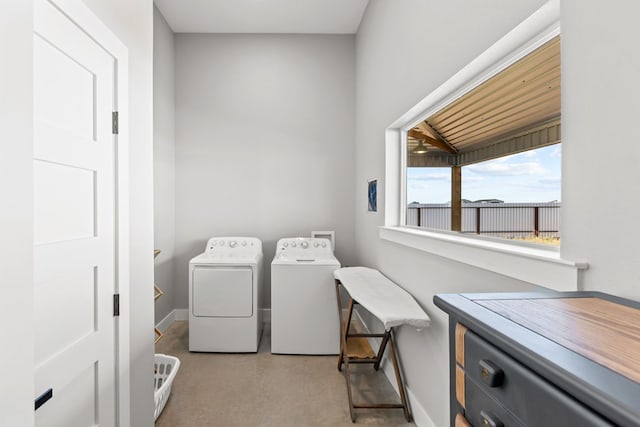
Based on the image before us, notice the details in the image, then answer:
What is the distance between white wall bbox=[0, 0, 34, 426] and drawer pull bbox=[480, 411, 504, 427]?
0.96m

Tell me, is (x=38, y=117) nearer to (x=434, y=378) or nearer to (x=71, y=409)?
(x=71, y=409)

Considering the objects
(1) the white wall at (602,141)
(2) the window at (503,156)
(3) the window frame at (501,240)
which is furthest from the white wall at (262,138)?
(1) the white wall at (602,141)

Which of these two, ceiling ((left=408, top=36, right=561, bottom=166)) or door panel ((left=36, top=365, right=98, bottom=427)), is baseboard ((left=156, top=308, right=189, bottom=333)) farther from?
ceiling ((left=408, top=36, right=561, bottom=166))

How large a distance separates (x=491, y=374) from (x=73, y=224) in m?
1.33

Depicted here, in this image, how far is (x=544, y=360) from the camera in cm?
45

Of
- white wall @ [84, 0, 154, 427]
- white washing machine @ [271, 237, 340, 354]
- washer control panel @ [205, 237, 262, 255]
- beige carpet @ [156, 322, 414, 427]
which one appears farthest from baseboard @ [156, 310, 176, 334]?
white wall @ [84, 0, 154, 427]

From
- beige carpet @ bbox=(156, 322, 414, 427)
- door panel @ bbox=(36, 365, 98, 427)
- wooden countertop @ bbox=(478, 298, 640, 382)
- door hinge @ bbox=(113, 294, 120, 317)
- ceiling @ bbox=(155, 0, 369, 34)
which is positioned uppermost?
ceiling @ bbox=(155, 0, 369, 34)

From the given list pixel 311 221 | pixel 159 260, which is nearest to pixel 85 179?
pixel 159 260

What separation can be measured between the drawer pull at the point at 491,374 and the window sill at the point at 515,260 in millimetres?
428

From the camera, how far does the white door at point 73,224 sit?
1.03 metres

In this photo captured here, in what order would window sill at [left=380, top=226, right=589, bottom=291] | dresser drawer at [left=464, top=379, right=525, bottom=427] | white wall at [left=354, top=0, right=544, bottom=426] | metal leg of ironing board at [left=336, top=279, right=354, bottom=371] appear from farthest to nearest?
metal leg of ironing board at [left=336, top=279, right=354, bottom=371] < white wall at [left=354, top=0, right=544, bottom=426] < window sill at [left=380, top=226, right=589, bottom=291] < dresser drawer at [left=464, top=379, right=525, bottom=427]

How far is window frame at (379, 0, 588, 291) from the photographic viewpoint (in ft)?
3.07

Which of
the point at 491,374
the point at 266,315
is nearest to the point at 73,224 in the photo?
the point at 491,374

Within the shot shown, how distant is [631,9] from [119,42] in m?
1.71
